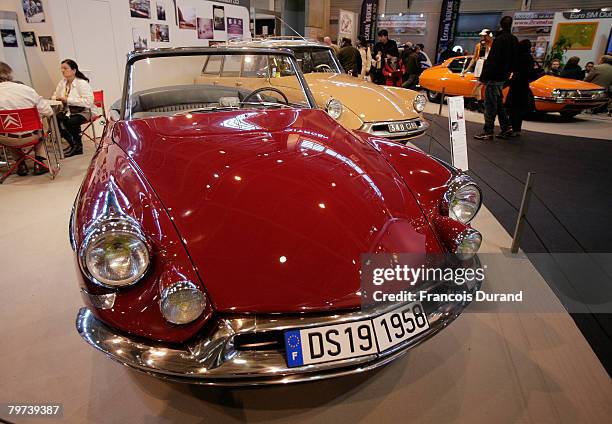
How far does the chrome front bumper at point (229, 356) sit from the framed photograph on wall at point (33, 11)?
6287 mm

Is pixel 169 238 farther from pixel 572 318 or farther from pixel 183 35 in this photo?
pixel 183 35

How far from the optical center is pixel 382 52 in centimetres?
962

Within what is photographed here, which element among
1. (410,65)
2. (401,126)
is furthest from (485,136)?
(410,65)

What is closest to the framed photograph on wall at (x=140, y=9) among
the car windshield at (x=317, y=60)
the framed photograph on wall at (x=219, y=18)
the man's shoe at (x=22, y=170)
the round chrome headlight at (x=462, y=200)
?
the framed photograph on wall at (x=219, y=18)

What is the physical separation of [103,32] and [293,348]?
6.97 meters

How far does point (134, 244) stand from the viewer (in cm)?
136

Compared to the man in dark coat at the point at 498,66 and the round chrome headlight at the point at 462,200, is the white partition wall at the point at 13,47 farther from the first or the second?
the man in dark coat at the point at 498,66

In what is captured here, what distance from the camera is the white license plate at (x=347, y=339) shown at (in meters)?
1.28

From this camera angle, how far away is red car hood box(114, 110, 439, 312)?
1.36 meters

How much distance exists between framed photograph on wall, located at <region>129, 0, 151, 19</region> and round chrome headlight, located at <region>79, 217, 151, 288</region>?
689 cm

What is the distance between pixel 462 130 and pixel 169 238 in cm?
284

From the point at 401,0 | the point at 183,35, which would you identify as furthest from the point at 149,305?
the point at 401,0

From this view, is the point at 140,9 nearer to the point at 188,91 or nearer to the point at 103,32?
the point at 103,32

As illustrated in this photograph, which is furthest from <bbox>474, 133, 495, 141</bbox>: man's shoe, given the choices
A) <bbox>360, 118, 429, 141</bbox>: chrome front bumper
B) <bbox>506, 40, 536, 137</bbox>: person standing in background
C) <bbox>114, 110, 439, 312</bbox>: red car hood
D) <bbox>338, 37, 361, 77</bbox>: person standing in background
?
<bbox>114, 110, 439, 312</bbox>: red car hood
